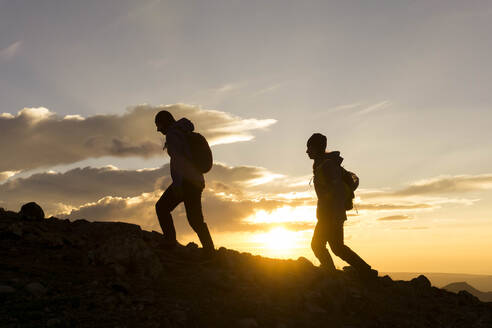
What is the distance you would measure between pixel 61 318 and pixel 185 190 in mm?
2987

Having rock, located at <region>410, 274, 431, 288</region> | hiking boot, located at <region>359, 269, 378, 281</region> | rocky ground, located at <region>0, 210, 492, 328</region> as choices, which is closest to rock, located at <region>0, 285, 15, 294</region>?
rocky ground, located at <region>0, 210, 492, 328</region>

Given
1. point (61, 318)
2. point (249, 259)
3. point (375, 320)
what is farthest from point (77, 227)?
point (375, 320)

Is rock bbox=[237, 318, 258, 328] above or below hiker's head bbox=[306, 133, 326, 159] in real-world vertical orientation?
below

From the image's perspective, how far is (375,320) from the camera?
7.71m

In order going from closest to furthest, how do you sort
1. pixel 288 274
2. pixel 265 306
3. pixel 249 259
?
pixel 265 306 < pixel 288 274 < pixel 249 259

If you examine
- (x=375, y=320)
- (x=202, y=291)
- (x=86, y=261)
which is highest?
(x=86, y=261)

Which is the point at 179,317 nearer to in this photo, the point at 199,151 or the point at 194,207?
the point at 194,207

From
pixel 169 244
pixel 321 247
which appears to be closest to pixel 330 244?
pixel 321 247

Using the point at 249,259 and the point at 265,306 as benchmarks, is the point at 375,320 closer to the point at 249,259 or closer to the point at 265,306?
the point at 265,306

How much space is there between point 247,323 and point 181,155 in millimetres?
3042

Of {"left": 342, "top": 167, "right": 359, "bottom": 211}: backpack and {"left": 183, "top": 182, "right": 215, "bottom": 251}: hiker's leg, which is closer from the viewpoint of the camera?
{"left": 183, "top": 182, "right": 215, "bottom": 251}: hiker's leg

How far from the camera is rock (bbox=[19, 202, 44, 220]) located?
10492 mm

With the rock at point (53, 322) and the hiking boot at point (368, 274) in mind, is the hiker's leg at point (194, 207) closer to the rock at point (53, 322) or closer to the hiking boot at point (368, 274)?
the rock at point (53, 322)

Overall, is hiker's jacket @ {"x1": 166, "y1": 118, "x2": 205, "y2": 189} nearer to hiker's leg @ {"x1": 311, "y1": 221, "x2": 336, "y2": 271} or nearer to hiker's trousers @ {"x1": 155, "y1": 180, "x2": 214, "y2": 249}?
hiker's trousers @ {"x1": 155, "y1": 180, "x2": 214, "y2": 249}
